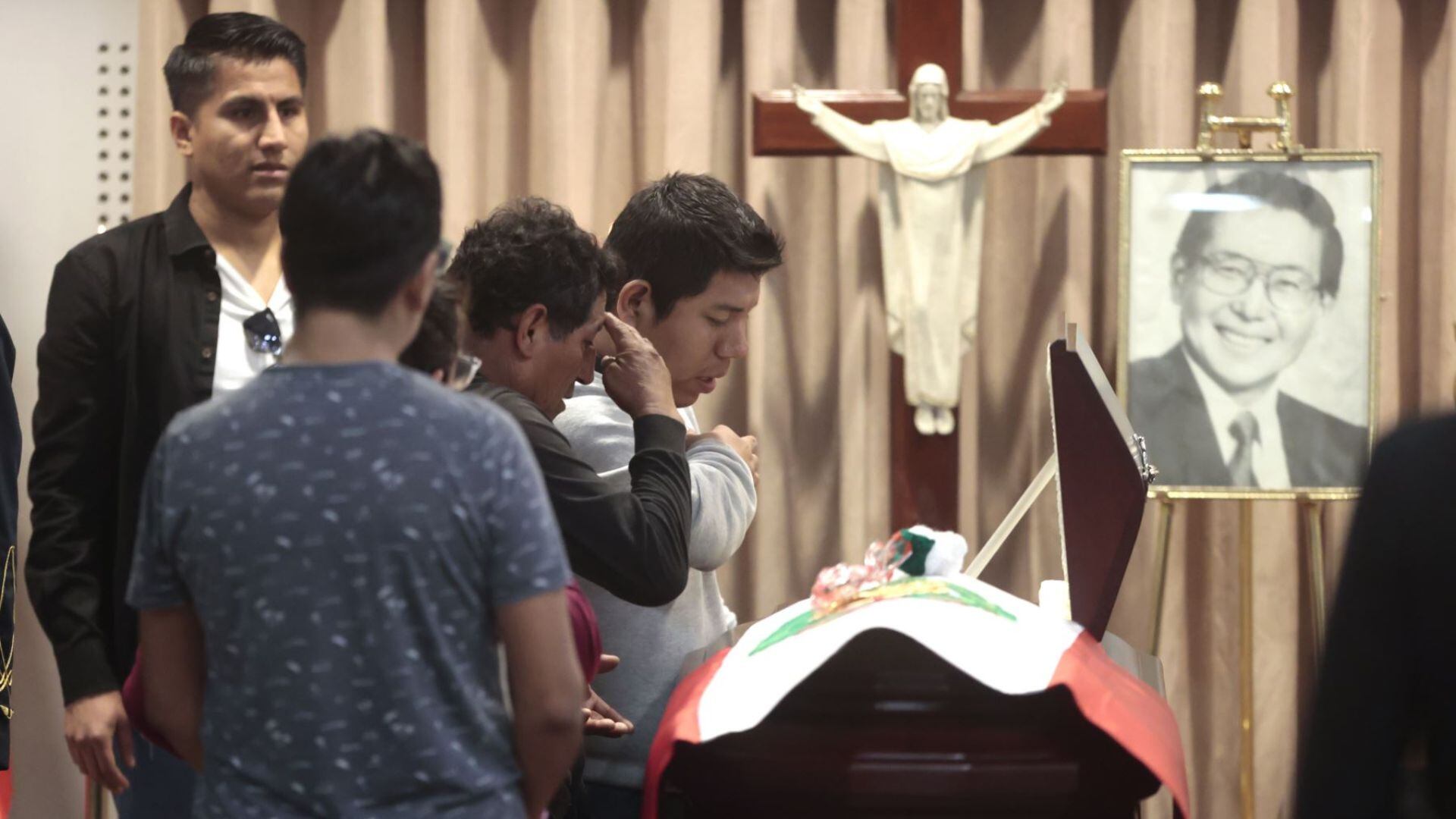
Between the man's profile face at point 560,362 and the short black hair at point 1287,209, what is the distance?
1575 millimetres

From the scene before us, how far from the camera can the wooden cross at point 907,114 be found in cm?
295

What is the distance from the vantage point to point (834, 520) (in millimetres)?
3502

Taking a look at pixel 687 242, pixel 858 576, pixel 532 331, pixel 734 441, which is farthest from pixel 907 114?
pixel 858 576

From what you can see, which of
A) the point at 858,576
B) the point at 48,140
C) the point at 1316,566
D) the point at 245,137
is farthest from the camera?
the point at 48,140

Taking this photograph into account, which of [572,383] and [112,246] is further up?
[112,246]

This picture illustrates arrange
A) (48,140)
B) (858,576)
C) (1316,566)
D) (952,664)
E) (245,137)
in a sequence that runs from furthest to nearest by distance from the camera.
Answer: (48,140) < (1316,566) < (245,137) < (858,576) < (952,664)

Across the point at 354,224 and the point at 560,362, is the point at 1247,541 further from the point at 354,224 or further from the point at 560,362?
the point at 354,224

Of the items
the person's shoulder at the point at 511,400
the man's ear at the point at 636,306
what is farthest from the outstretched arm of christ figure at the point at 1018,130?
the person's shoulder at the point at 511,400

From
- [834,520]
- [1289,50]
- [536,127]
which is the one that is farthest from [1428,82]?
[536,127]

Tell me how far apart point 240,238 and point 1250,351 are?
1828 millimetres

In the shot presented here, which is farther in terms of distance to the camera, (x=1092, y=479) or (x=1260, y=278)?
(x=1260, y=278)

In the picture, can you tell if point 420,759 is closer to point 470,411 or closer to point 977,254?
point 470,411

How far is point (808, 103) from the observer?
2.92 m

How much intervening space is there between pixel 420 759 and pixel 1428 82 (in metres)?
2.91
